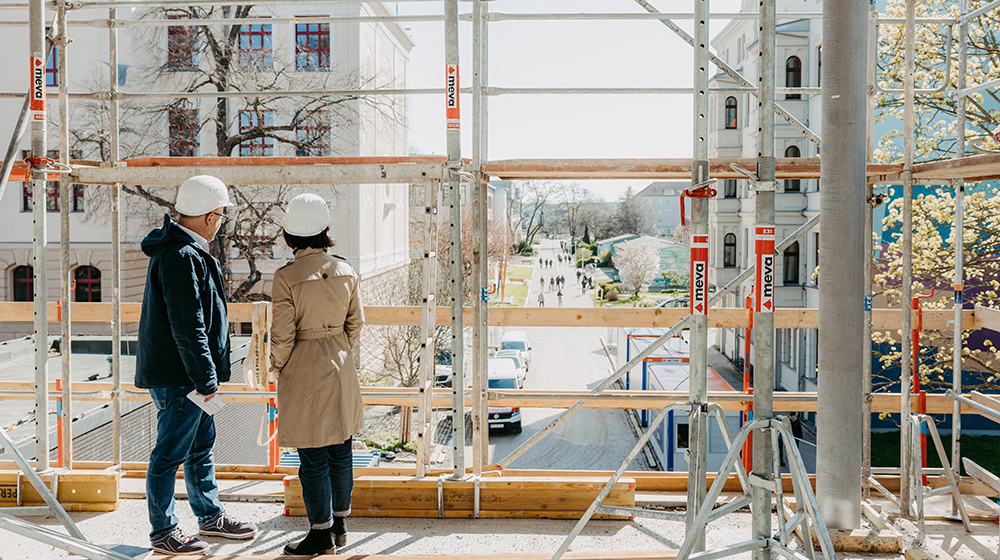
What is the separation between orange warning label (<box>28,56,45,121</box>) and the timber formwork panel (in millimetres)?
2870

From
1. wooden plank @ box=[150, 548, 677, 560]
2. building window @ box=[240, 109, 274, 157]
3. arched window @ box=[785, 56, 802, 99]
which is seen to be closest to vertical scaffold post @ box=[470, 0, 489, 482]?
wooden plank @ box=[150, 548, 677, 560]

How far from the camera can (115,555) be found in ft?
10.6

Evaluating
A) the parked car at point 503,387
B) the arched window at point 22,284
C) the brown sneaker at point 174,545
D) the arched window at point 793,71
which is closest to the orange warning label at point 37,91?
the brown sneaker at point 174,545

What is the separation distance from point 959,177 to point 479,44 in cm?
361

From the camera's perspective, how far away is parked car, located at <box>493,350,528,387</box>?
2474 centimetres

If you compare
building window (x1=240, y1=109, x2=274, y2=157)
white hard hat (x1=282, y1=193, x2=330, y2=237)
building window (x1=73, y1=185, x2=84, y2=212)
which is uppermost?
building window (x1=240, y1=109, x2=274, y2=157)

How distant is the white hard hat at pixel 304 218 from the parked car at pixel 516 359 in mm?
20819

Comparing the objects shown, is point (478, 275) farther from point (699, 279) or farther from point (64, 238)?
point (64, 238)

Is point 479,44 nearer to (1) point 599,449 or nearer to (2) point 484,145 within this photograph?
(2) point 484,145

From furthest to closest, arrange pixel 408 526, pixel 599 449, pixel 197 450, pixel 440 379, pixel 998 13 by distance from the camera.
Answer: pixel 440 379
pixel 599 449
pixel 998 13
pixel 408 526
pixel 197 450

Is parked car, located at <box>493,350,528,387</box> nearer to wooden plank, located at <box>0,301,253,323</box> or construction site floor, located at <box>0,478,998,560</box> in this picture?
wooden plank, located at <box>0,301,253,323</box>

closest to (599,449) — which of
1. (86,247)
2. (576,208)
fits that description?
(86,247)

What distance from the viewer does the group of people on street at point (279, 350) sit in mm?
3555

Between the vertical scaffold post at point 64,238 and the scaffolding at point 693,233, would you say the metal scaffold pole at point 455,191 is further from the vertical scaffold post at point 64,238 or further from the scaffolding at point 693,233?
the vertical scaffold post at point 64,238
